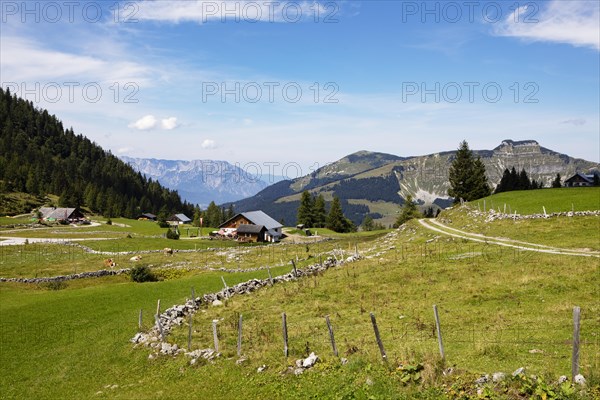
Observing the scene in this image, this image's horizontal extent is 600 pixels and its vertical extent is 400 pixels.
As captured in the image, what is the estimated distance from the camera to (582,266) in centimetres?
3084

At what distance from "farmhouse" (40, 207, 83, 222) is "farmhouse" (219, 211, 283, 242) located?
59.6 metres

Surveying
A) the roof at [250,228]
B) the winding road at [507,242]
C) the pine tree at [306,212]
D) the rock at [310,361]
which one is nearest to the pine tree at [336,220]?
the pine tree at [306,212]

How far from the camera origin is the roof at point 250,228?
120m

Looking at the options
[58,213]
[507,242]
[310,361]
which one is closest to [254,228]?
[58,213]

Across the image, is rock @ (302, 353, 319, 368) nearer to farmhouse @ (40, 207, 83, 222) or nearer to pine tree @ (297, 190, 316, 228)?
pine tree @ (297, 190, 316, 228)

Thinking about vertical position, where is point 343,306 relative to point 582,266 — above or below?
below

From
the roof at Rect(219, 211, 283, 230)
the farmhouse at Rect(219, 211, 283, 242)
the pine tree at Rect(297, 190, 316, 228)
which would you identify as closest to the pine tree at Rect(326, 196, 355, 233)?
the pine tree at Rect(297, 190, 316, 228)

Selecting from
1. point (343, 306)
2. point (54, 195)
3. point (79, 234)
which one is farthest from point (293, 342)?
point (54, 195)

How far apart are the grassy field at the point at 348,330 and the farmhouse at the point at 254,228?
74550 mm

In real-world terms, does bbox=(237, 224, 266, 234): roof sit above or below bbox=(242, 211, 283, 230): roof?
below

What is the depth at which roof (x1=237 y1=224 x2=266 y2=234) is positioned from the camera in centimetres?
12036

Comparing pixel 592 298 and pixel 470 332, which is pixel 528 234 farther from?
pixel 470 332

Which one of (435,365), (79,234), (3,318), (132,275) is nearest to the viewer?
(435,365)

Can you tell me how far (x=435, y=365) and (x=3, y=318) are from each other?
37.9 m
